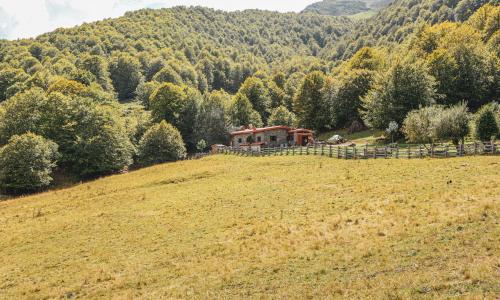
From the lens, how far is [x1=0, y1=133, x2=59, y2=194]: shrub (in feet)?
188

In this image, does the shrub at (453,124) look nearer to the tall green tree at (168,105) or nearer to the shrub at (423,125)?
the shrub at (423,125)

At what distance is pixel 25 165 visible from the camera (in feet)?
191

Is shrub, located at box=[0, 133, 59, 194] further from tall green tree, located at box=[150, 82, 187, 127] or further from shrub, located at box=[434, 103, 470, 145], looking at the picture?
shrub, located at box=[434, 103, 470, 145]

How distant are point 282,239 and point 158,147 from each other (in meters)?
58.6

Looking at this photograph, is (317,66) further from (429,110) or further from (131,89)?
(429,110)

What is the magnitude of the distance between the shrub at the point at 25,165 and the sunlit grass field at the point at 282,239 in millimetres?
21129

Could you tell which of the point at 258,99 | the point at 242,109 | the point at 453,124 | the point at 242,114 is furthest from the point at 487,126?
the point at 258,99

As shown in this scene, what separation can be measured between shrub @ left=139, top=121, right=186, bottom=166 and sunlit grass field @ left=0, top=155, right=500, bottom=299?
36.6m

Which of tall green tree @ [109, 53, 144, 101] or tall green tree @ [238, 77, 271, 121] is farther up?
tall green tree @ [109, 53, 144, 101]

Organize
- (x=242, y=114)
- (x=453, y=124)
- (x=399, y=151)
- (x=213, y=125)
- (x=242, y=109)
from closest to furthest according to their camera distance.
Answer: (x=399, y=151) < (x=453, y=124) < (x=213, y=125) < (x=242, y=114) < (x=242, y=109)

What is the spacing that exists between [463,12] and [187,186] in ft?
553

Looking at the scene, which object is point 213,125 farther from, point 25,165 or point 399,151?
point 399,151

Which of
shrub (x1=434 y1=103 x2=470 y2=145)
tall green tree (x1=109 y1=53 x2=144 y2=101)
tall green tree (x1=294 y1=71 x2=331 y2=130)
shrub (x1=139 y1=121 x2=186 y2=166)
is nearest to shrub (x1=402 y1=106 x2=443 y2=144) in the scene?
shrub (x1=434 y1=103 x2=470 y2=145)

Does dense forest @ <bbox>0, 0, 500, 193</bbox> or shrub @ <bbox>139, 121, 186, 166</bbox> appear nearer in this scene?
dense forest @ <bbox>0, 0, 500, 193</bbox>
